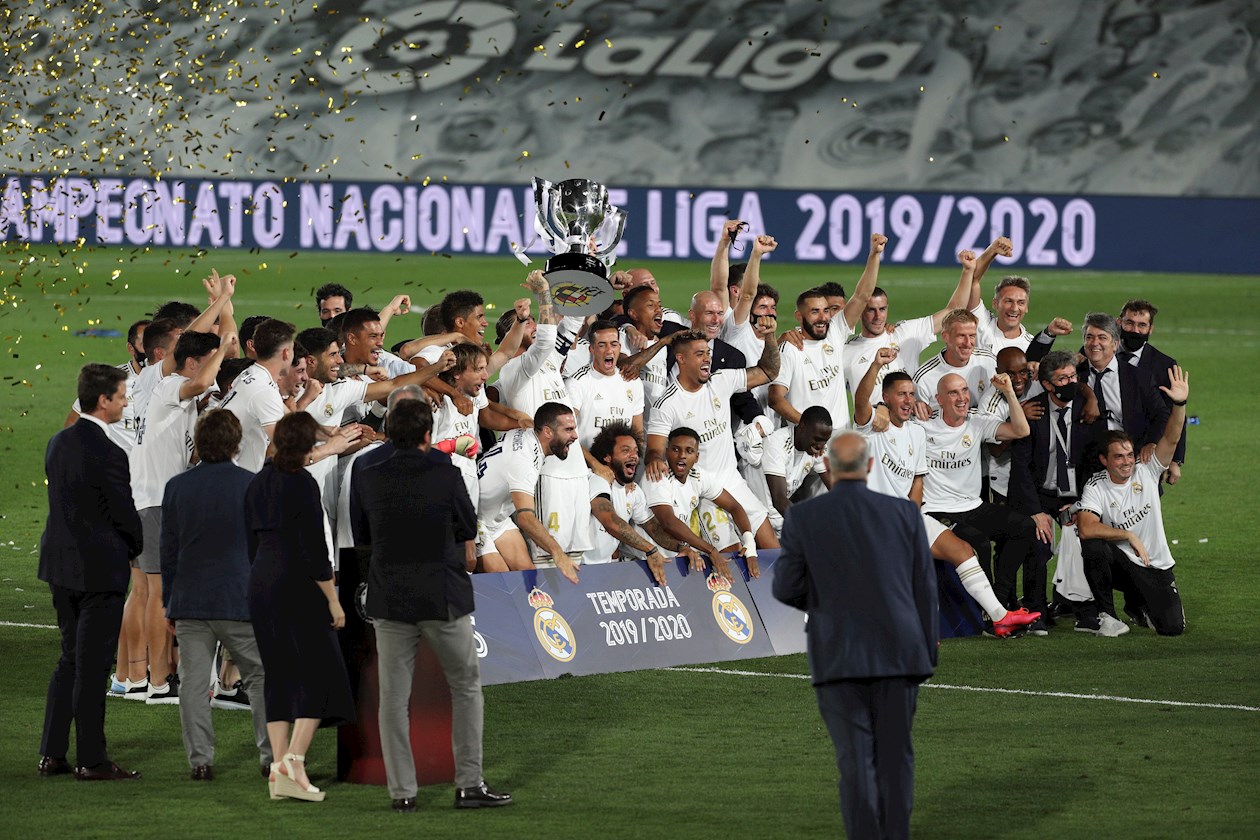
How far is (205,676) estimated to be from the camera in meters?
8.67

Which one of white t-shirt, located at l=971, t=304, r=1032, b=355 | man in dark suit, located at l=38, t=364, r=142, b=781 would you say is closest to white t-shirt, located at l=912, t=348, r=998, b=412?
white t-shirt, located at l=971, t=304, r=1032, b=355

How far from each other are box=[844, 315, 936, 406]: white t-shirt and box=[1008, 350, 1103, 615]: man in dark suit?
42.9 inches

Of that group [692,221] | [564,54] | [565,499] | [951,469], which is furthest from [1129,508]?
[564,54]

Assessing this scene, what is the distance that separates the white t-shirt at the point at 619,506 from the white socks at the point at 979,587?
80.3 inches

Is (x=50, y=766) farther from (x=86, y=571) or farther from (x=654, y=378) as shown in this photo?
(x=654, y=378)

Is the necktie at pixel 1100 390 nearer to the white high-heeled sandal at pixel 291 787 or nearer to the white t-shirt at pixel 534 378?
the white t-shirt at pixel 534 378

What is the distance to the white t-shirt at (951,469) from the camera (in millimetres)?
12609

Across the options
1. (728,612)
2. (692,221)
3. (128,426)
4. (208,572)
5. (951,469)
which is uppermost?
(692,221)

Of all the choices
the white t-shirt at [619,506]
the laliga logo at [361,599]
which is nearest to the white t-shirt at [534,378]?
the white t-shirt at [619,506]

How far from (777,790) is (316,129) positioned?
3912 centimetres

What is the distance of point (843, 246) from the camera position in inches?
1522

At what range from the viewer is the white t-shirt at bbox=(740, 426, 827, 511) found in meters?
12.7

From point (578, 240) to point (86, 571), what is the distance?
4202mm

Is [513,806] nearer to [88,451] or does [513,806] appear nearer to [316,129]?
[88,451]
